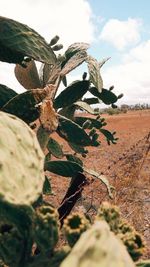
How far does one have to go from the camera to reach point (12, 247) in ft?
3.68

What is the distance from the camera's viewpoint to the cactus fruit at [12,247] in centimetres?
112

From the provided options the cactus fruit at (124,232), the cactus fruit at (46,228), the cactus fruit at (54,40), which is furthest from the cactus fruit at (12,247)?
the cactus fruit at (54,40)

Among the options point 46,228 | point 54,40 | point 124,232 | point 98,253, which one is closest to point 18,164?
point 46,228

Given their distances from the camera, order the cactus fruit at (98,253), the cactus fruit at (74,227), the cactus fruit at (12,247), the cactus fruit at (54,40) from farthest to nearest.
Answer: the cactus fruit at (54,40), the cactus fruit at (12,247), the cactus fruit at (74,227), the cactus fruit at (98,253)

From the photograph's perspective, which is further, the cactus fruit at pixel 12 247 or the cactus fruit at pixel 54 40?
the cactus fruit at pixel 54 40

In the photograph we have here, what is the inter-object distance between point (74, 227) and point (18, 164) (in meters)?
0.22

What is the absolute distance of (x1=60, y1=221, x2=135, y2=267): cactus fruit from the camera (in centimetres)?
72

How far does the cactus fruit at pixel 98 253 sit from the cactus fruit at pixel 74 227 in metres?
0.22

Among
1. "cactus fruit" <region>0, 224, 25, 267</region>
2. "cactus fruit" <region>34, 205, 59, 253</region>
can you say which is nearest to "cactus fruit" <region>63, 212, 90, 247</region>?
"cactus fruit" <region>34, 205, 59, 253</region>

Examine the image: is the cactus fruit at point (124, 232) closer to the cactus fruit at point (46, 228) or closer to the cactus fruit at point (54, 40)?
the cactus fruit at point (46, 228)

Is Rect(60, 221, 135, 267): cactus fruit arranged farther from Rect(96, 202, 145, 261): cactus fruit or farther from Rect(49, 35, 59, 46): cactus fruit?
Rect(49, 35, 59, 46): cactus fruit

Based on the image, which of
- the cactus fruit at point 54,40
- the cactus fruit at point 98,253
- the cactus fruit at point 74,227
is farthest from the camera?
the cactus fruit at point 54,40

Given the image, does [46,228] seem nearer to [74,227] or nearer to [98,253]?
[74,227]

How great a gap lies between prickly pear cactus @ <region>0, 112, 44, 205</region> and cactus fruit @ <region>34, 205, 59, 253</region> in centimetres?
5
